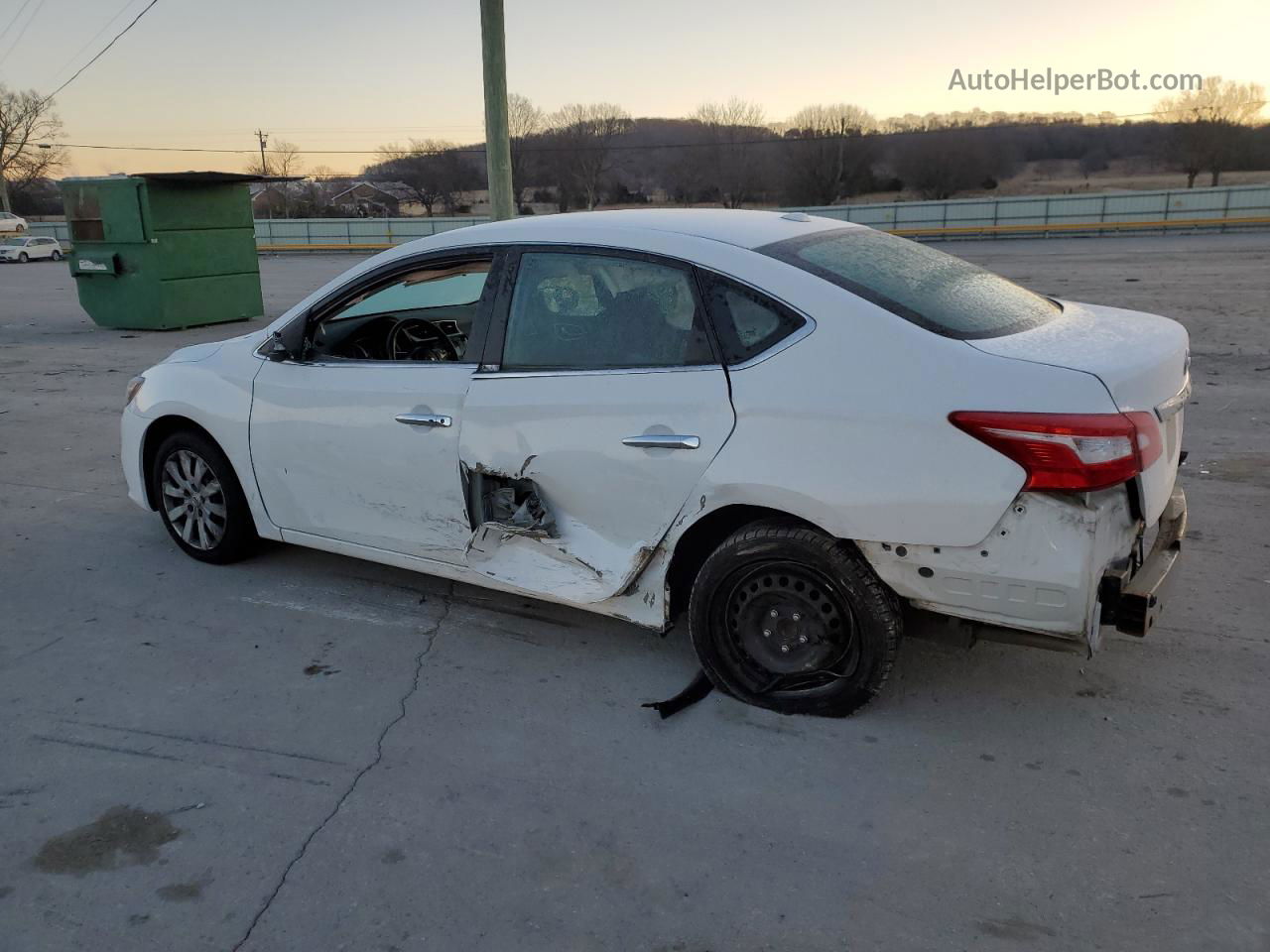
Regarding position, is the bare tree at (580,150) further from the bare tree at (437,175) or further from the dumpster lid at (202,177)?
the dumpster lid at (202,177)

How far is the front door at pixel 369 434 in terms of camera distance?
4109 mm

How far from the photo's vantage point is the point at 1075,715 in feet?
11.7

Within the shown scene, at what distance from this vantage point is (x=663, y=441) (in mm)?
3520

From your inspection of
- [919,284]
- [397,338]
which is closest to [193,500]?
[397,338]

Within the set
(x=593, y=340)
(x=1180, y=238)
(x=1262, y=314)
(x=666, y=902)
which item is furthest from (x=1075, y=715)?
(x=1180, y=238)

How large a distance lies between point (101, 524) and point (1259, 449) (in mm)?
7392

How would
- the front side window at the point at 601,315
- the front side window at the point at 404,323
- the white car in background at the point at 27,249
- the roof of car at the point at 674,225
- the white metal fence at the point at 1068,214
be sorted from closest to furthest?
the front side window at the point at 601,315
the roof of car at the point at 674,225
the front side window at the point at 404,323
the white metal fence at the point at 1068,214
the white car in background at the point at 27,249

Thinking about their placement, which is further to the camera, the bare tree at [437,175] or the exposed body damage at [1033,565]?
the bare tree at [437,175]

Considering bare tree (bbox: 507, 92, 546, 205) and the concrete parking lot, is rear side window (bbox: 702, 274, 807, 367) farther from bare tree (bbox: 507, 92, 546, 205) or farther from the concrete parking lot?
bare tree (bbox: 507, 92, 546, 205)

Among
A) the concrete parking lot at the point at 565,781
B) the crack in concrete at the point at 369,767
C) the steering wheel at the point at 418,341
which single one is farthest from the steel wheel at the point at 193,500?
the crack in concrete at the point at 369,767

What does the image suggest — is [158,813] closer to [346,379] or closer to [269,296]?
[346,379]

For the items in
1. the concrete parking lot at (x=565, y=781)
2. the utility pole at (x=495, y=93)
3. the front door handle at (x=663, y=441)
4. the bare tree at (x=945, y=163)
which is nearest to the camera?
the concrete parking lot at (x=565, y=781)

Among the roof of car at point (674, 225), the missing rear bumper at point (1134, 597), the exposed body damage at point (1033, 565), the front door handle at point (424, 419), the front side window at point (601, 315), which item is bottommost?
the missing rear bumper at point (1134, 597)

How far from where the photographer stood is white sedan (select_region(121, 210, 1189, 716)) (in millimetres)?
3055
